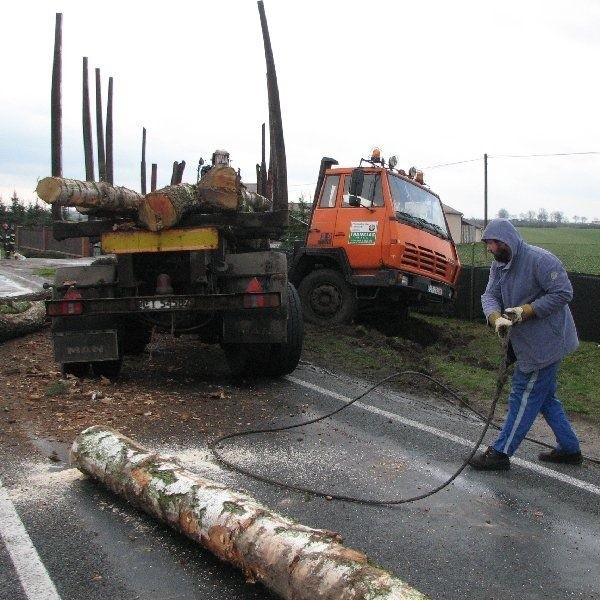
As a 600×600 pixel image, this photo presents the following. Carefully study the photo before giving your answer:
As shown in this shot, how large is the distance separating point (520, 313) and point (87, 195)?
4084 millimetres

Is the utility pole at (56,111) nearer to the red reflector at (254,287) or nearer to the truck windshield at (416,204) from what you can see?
the red reflector at (254,287)

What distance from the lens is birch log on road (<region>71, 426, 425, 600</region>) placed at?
3.03 meters

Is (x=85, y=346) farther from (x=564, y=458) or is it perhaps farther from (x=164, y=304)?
(x=564, y=458)

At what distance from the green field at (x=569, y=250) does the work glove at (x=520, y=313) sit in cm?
920

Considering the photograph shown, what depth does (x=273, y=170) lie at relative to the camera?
289 inches

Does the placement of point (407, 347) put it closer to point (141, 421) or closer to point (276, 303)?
point (276, 303)

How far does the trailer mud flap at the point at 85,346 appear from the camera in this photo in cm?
738

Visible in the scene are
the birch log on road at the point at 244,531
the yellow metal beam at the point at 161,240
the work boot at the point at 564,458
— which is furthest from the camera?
the yellow metal beam at the point at 161,240

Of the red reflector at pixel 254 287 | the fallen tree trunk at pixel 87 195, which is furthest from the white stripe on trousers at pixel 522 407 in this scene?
the fallen tree trunk at pixel 87 195

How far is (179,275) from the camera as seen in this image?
775 centimetres

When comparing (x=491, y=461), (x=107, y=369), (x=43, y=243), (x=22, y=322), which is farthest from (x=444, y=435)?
(x=43, y=243)

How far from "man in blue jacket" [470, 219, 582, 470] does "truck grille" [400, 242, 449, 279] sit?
514 centimetres

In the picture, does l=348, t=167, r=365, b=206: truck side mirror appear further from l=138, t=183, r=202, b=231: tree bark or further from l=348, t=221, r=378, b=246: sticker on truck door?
l=138, t=183, r=202, b=231: tree bark

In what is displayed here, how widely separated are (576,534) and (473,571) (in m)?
0.86
